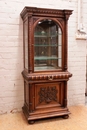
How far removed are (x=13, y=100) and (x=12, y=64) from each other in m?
0.65

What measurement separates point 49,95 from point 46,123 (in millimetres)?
432

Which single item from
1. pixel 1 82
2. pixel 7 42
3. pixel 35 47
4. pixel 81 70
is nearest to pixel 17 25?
pixel 7 42

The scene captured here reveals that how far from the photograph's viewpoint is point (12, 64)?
9.03ft

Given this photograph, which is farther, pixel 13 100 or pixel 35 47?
pixel 13 100

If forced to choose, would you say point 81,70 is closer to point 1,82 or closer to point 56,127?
point 56,127

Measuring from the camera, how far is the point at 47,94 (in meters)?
2.55

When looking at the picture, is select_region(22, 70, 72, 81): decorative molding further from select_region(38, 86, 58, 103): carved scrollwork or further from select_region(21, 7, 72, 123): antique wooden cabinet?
select_region(38, 86, 58, 103): carved scrollwork

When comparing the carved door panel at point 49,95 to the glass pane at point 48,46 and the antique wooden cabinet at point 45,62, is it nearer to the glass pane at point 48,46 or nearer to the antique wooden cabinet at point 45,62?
the antique wooden cabinet at point 45,62

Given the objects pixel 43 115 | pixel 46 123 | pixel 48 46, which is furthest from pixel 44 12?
pixel 46 123

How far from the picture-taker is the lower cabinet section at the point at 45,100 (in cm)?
246

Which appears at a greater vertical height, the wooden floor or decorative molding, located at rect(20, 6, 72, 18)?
decorative molding, located at rect(20, 6, 72, 18)

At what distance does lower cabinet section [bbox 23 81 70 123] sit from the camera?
246 centimetres

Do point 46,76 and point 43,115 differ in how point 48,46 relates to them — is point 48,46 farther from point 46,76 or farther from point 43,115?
point 43,115

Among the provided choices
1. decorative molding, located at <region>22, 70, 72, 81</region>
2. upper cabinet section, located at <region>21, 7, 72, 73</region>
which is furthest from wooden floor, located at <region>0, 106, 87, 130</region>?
upper cabinet section, located at <region>21, 7, 72, 73</region>
